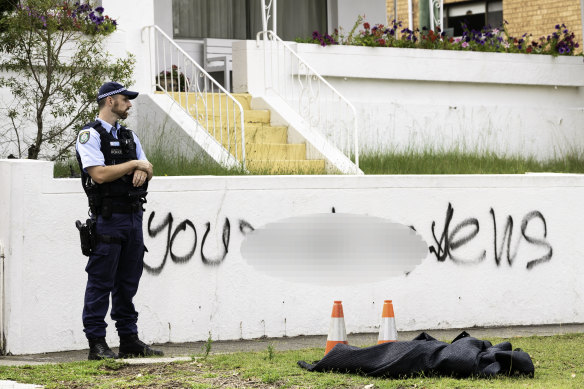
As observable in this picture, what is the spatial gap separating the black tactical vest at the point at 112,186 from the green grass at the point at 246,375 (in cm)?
110

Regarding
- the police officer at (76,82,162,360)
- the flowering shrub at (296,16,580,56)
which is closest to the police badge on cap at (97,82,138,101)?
the police officer at (76,82,162,360)

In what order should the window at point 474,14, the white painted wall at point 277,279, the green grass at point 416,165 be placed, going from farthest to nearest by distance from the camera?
the window at point 474,14, the green grass at point 416,165, the white painted wall at point 277,279

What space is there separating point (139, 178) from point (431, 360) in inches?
93.6

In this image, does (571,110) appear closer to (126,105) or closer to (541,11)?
(541,11)

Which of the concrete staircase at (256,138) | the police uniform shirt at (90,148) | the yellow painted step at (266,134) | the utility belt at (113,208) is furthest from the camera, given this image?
the yellow painted step at (266,134)

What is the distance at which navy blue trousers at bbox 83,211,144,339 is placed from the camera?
7012 millimetres

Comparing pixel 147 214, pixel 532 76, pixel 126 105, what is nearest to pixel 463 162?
pixel 532 76

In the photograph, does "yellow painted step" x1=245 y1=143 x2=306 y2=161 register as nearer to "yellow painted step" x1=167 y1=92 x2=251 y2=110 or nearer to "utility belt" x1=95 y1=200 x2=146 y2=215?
"yellow painted step" x1=167 y1=92 x2=251 y2=110

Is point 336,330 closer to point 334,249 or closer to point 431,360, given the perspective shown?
point 431,360

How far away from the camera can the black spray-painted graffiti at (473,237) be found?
9414 mm

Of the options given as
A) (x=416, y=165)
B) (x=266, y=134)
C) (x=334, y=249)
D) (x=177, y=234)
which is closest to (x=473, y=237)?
(x=334, y=249)

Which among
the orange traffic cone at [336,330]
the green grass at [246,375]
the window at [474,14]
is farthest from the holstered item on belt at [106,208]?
the window at [474,14]

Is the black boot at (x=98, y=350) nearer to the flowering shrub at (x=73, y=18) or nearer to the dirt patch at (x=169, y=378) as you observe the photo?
the dirt patch at (x=169, y=378)

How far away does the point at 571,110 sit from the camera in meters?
15.8
